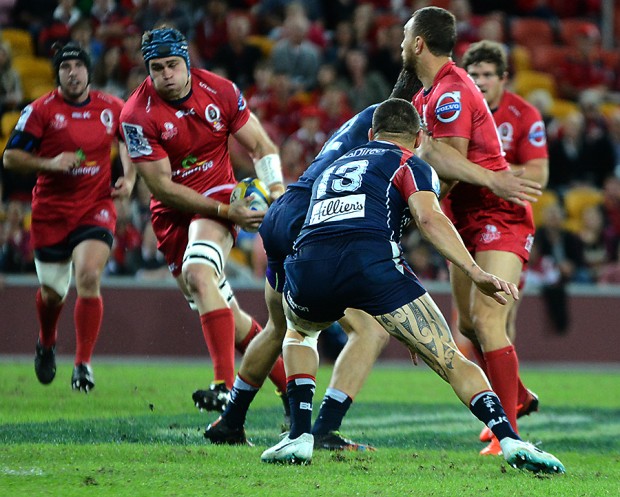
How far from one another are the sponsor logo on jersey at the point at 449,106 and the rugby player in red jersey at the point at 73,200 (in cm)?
327

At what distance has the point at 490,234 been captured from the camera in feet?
21.9

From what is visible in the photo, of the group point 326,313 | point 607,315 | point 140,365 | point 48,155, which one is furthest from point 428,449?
point 607,315

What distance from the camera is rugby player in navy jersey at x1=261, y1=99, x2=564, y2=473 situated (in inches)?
204

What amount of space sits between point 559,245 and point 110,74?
6.10 m

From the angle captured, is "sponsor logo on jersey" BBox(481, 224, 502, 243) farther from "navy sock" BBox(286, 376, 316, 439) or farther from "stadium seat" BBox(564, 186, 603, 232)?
"stadium seat" BBox(564, 186, 603, 232)

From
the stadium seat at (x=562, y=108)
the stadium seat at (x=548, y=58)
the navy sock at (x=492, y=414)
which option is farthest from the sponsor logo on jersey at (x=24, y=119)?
the stadium seat at (x=548, y=58)

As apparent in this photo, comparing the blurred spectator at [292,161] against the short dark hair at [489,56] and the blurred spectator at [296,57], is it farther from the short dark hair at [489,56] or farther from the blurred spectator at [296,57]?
the short dark hair at [489,56]

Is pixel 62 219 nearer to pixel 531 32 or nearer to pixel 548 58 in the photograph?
pixel 548 58

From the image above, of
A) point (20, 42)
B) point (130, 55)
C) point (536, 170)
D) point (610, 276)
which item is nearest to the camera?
point (536, 170)

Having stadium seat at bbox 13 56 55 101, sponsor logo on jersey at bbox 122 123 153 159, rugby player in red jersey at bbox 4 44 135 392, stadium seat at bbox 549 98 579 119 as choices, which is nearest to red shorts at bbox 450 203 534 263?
sponsor logo on jersey at bbox 122 123 153 159

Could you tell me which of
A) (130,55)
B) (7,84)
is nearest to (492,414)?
(7,84)

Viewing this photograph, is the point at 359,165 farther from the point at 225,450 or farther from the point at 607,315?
the point at 607,315

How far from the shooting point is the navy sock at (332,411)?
20.3 feet

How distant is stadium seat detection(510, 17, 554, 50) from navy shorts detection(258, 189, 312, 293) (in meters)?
13.2
